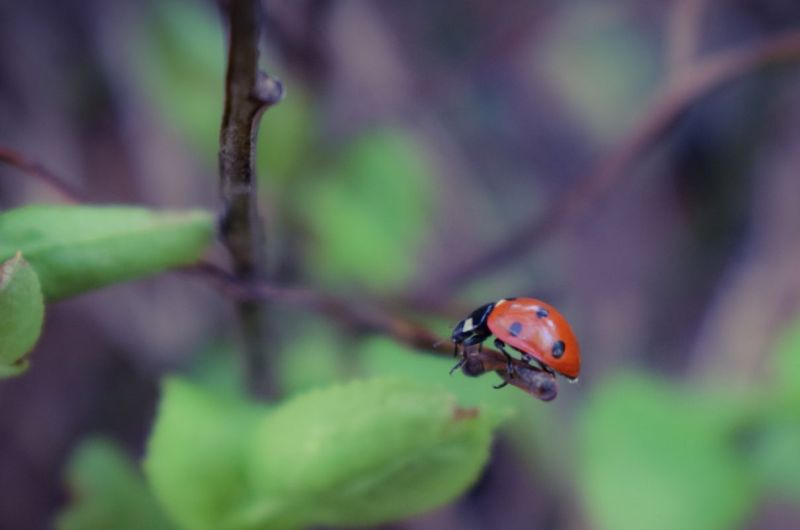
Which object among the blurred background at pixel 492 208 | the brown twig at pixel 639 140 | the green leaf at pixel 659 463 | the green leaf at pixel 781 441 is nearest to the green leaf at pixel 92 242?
the blurred background at pixel 492 208

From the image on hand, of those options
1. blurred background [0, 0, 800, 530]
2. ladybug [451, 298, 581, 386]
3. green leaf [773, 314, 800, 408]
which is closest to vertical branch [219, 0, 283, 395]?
ladybug [451, 298, 581, 386]

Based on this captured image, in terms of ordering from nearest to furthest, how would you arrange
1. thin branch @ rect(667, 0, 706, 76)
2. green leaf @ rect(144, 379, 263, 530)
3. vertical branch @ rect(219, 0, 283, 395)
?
vertical branch @ rect(219, 0, 283, 395)
green leaf @ rect(144, 379, 263, 530)
thin branch @ rect(667, 0, 706, 76)

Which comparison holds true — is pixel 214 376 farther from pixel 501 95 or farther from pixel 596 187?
pixel 501 95

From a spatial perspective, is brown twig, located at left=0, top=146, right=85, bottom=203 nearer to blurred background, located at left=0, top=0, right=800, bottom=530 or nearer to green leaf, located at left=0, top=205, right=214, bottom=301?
green leaf, located at left=0, top=205, right=214, bottom=301

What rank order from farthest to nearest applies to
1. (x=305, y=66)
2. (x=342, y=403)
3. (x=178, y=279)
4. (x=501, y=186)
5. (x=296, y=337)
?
(x=501, y=186) → (x=178, y=279) → (x=296, y=337) → (x=305, y=66) → (x=342, y=403)

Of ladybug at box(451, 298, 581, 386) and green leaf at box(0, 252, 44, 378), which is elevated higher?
ladybug at box(451, 298, 581, 386)

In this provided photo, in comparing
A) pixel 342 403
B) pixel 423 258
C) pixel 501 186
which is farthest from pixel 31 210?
pixel 501 186
